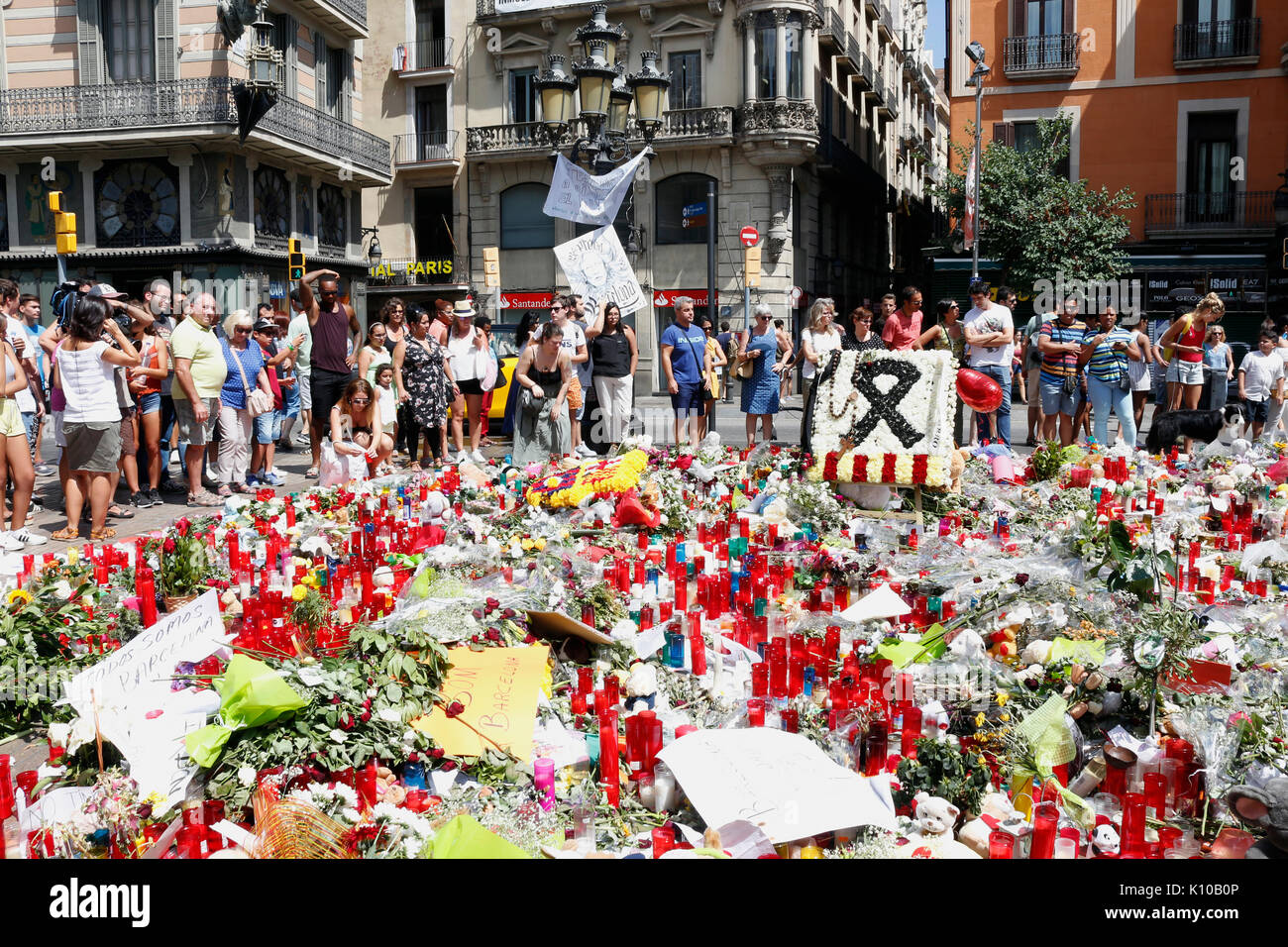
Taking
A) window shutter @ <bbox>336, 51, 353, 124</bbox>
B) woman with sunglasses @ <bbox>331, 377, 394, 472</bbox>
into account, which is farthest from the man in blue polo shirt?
window shutter @ <bbox>336, 51, 353, 124</bbox>

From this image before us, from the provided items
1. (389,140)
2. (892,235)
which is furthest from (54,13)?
(892,235)

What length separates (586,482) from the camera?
739 cm

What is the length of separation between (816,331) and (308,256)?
20207 mm

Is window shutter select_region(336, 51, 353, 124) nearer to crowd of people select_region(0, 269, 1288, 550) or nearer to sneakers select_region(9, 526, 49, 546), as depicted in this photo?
crowd of people select_region(0, 269, 1288, 550)

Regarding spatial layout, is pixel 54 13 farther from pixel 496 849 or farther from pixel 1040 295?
pixel 496 849

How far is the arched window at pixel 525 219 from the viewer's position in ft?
105

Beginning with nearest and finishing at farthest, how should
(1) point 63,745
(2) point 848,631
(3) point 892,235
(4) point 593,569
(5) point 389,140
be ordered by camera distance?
1. (1) point 63,745
2. (2) point 848,631
3. (4) point 593,569
4. (5) point 389,140
5. (3) point 892,235

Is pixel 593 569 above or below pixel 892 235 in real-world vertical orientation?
below

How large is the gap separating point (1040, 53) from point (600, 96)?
2045cm

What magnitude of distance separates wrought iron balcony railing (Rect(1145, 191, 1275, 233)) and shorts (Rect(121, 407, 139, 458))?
2453 centimetres

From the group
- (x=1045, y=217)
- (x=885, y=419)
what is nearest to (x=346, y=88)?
(x=1045, y=217)

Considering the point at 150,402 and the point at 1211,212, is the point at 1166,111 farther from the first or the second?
the point at 150,402

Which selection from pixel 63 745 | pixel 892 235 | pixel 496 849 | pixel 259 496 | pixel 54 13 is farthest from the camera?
pixel 892 235

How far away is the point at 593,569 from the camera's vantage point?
18.7ft
